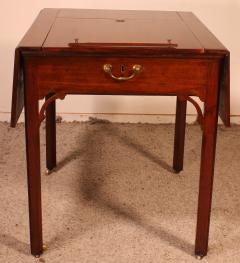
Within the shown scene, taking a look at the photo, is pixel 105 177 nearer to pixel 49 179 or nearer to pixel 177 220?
pixel 49 179

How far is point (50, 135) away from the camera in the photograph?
84.1 inches

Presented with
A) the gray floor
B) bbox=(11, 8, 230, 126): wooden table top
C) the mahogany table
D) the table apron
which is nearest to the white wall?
the gray floor

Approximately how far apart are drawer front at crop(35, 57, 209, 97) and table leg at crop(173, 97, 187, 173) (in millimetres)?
528

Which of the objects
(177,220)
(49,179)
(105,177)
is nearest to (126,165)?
(105,177)

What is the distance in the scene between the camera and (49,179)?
2131mm

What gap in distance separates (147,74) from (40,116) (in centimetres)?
31

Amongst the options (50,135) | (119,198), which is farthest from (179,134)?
(50,135)

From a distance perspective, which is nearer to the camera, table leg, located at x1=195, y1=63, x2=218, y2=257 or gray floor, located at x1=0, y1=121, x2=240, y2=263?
table leg, located at x1=195, y1=63, x2=218, y2=257

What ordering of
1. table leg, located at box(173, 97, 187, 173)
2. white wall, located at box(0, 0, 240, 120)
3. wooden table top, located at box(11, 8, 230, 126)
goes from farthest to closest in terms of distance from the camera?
white wall, located at box(0, 0, 240, 120), table leg, located at box(173, 97, 187, 173), wooden table top, located at box(11, 8, 230, 126)

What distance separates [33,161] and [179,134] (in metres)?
0.71

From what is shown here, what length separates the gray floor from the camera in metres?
1.71

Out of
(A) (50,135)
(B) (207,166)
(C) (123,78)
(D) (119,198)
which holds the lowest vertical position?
(D) (119,198)

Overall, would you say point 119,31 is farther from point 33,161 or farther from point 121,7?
point 121,7

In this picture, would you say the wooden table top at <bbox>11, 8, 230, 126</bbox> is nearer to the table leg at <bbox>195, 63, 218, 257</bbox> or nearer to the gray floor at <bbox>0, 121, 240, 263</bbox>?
the table leg at <bbox>195, 63, 218, 257</bbox>
